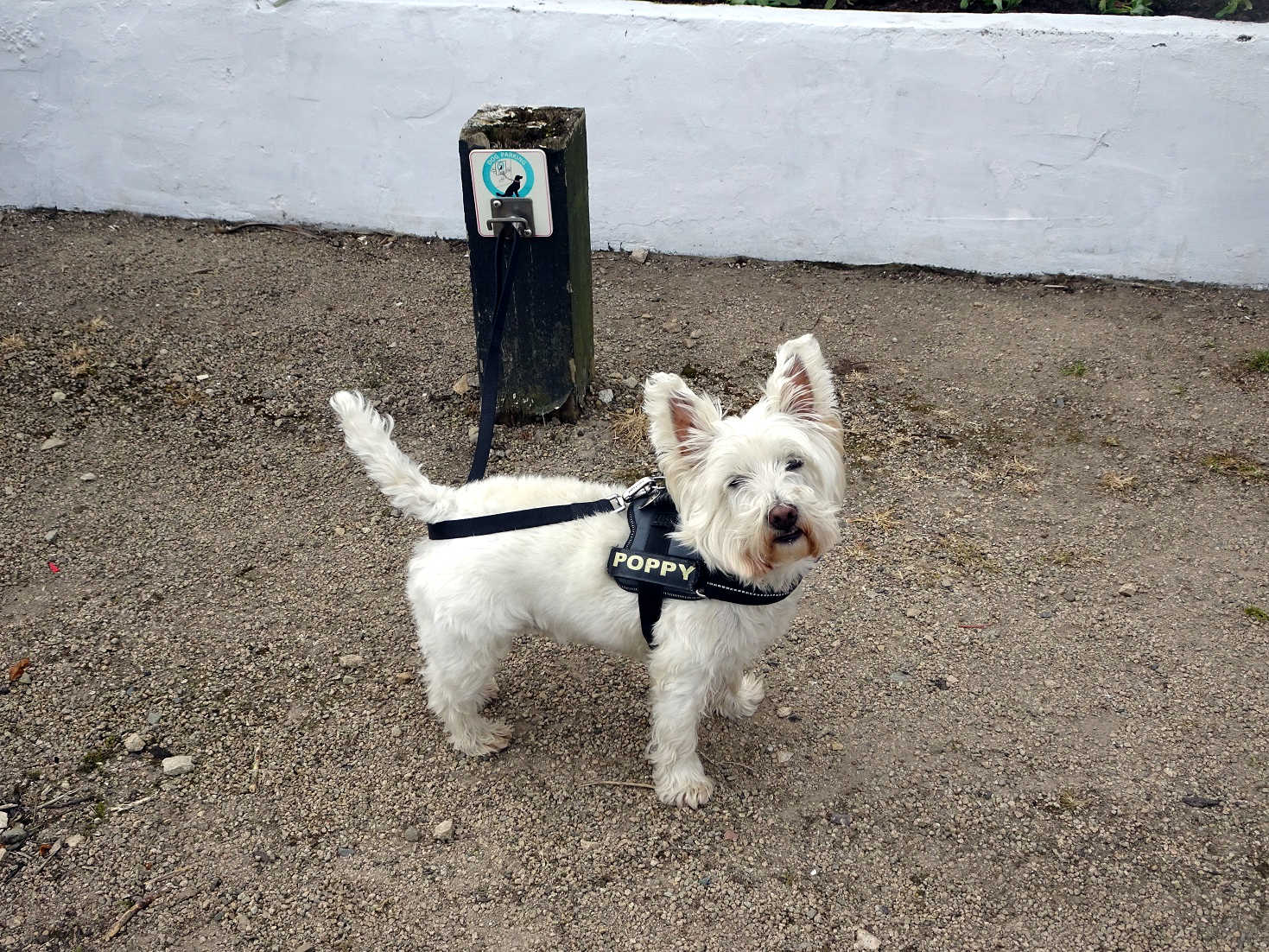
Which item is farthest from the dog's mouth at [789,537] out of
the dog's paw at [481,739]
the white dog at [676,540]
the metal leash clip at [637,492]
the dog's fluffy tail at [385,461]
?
the dog's paw at [481,739]

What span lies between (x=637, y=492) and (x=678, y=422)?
A: 0.45m

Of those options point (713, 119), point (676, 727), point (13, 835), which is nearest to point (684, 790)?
point (676, 727)

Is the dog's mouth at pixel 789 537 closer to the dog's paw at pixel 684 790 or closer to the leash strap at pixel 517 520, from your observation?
the leash strap at pixel 517 520

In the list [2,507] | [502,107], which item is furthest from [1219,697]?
[2,507]

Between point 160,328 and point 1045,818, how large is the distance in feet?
19.4

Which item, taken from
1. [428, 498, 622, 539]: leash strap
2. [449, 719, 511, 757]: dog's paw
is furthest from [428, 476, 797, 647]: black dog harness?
[449, 719, 511, 757]: dog's paw

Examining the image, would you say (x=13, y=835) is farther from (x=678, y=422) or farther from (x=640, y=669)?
(x=678, y=422)

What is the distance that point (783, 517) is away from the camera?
2.58 meters

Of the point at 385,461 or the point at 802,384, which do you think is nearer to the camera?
the point at 802,384

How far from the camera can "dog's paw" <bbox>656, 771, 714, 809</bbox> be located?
3.31 metres

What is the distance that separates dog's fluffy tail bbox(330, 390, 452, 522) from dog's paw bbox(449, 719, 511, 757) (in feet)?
2.91

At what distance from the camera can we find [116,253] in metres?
6.90

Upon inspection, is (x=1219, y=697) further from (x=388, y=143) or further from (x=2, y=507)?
(x=388, y=143)

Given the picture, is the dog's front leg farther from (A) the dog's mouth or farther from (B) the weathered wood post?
(B) the weathered wood post
